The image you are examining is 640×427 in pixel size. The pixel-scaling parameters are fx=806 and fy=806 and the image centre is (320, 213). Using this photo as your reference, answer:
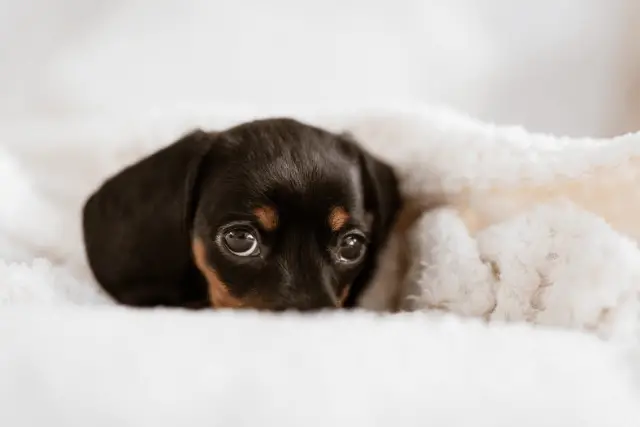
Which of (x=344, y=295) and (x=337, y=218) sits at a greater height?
(x=337, y=218)

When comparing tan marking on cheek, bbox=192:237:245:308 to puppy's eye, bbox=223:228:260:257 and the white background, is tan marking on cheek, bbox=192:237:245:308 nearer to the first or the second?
puppy's eye, bbox=223:228:260:257

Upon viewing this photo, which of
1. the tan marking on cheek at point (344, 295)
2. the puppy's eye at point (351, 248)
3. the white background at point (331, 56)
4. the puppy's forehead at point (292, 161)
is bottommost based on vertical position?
the tan marking on cheek at point (344, 295)

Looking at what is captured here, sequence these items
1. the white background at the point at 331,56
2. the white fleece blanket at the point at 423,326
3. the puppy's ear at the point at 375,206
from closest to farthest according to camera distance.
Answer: the white fleece blanket at the point at 423,326
the puppy's ear at the point at 375,206
the white background at the point at 331,56

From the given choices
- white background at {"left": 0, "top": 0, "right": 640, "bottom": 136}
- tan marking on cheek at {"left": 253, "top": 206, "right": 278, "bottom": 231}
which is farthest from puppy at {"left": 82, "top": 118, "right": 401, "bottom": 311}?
white background at {"left": 0, "top": 0, "right": 640, "bottom": 136}

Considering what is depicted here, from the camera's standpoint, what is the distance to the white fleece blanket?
61cm

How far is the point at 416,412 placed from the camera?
608 mm

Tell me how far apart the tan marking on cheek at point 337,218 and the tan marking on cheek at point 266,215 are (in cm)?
8

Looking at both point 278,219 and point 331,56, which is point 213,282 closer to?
point 278,219

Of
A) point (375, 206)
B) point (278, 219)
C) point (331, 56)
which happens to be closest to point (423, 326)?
point (278, 219)

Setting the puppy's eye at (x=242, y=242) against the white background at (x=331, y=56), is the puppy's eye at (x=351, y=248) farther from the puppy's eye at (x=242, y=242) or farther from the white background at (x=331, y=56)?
the white background at (x=331, y=56)

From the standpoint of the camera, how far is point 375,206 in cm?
118

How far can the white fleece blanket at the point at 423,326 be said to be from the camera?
61 cm

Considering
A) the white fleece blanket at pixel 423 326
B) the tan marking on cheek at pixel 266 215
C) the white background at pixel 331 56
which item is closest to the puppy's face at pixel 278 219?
the tan marking on cheek at pixel 266 215

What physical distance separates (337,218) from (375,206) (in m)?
0.12
